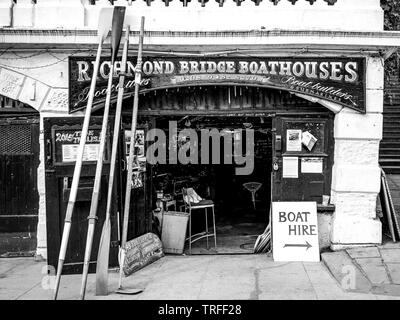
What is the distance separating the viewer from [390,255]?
6965 millimetres

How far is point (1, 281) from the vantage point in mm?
6629

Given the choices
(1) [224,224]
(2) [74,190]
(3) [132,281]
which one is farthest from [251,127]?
(2) [74,190]

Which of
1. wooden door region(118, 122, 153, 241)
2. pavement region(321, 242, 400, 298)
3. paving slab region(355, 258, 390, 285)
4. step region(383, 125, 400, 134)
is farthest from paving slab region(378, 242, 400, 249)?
step region(383, 125, 400, 134)

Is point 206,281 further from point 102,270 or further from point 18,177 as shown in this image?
point 18,177

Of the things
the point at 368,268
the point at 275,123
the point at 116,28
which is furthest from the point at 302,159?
the point at 116,28

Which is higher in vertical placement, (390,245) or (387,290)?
(390,245)

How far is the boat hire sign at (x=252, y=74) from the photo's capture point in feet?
24.0

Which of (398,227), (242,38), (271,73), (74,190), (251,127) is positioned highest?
(242,38)

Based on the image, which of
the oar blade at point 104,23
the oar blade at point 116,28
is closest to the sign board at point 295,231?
the oar blade at point 116,28

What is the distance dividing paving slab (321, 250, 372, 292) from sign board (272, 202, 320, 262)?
263 millimetres

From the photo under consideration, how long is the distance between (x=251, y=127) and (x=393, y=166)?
5959 mm

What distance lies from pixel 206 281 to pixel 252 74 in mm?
3103

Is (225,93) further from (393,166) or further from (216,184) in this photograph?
Result: (393,166)

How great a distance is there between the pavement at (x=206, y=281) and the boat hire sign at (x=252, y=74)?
8.32ft
